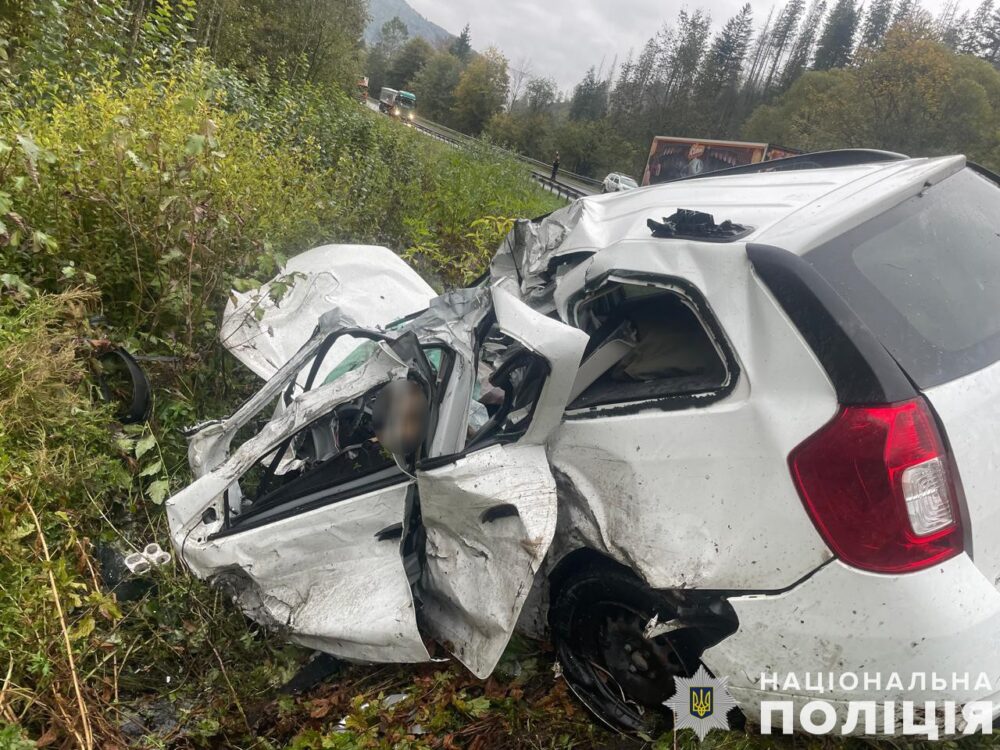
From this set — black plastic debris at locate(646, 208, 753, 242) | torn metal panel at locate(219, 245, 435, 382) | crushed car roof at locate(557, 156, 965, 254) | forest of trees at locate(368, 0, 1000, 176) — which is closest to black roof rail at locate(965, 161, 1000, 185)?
crushed car roof at locate(557, 156, 965, 254)

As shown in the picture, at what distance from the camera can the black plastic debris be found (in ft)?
5.66

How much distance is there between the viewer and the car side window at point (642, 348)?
1.83 meters

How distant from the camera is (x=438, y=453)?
193 cm

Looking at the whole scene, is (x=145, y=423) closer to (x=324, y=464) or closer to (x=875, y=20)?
(x=324, y=464)

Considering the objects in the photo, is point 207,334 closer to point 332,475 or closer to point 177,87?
point 332,475

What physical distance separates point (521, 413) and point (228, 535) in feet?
3.83

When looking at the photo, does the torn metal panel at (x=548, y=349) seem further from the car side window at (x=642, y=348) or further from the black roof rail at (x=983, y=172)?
the black roof rail at (x=983, y=172)

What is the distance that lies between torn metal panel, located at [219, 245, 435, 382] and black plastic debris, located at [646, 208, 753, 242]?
1.89 metres

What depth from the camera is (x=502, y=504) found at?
1.78 m

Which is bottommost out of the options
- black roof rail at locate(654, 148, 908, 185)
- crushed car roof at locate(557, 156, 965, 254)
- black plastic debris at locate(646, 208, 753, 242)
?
black plastic debris at locate(646, 208, 753, 242)

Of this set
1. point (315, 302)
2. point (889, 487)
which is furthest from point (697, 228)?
point (315, 302)

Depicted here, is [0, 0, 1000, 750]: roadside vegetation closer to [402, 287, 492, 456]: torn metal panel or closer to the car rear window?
[402, 287, 492, 456]: torn metal panel

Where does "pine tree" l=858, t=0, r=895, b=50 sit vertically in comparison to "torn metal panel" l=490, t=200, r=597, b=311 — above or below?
above

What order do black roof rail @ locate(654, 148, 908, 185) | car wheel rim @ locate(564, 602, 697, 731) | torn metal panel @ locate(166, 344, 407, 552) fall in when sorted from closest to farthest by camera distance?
car wheel rim @ locate(564, 602, 697, 731) < torn metal panel @ locate(166, 344, 407, 552) < black roof rail @ locate(654, 148, 908, 185)
